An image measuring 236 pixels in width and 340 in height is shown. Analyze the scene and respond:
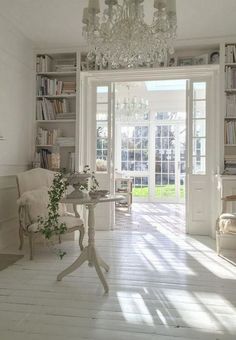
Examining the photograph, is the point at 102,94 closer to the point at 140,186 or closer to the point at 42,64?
the point at 42,64

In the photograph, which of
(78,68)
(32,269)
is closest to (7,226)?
(32,269)

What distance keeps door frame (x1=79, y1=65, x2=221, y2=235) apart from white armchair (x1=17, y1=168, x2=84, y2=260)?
3.04 feet

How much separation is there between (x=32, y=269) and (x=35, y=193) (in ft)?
3.24

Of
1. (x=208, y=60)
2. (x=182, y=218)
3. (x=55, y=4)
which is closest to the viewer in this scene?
(x=55, y=4)

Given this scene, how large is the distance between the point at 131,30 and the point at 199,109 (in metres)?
2.43

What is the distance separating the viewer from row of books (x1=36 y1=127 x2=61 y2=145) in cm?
502

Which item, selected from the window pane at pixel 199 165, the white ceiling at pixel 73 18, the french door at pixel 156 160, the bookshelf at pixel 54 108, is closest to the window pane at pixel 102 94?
the bookshelf at pixel 54 108

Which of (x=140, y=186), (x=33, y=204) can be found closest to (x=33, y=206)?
(x=33, y=204)

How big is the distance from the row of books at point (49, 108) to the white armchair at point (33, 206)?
1064mm

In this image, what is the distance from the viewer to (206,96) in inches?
192

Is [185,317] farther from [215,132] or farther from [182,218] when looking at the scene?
[182,218]

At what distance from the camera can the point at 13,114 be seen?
446 cm

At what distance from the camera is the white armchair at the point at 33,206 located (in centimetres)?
379

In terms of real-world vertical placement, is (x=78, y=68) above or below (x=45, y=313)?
above
